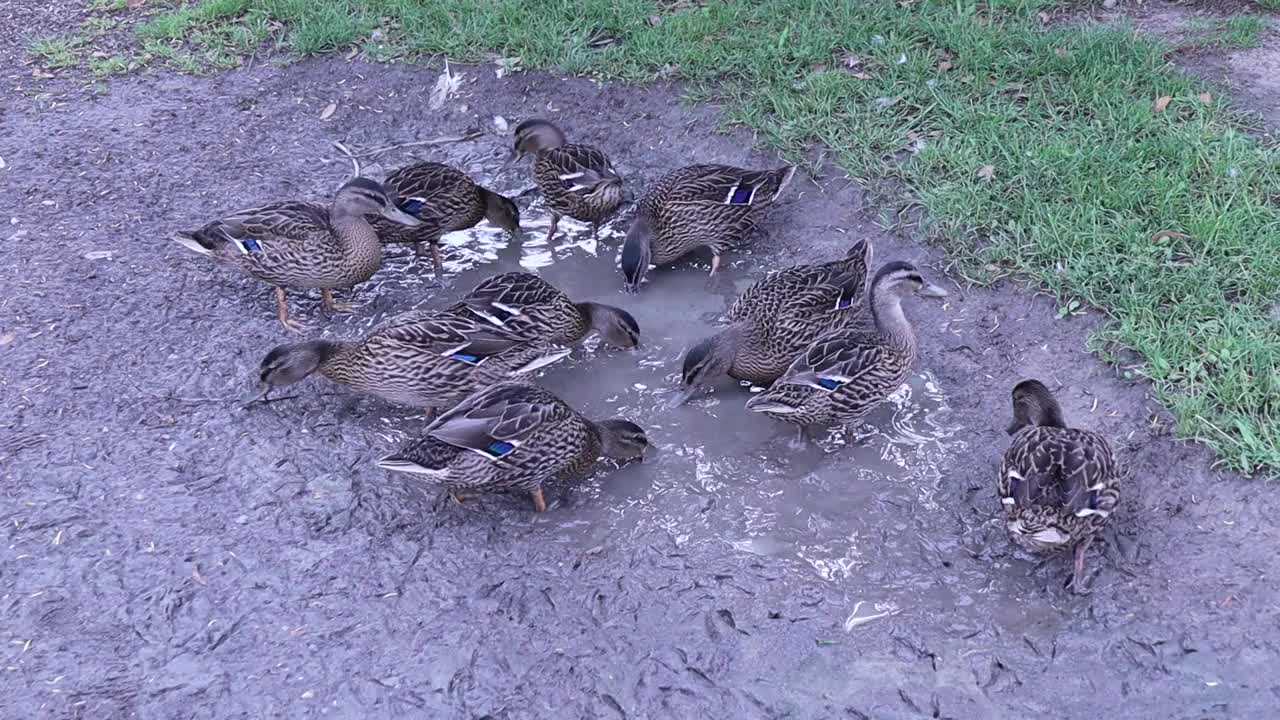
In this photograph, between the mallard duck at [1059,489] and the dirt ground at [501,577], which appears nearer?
the dirt ground at [501,577]

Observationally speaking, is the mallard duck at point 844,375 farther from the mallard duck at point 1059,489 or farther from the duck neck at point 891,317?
the mallard duck at point 1059,489

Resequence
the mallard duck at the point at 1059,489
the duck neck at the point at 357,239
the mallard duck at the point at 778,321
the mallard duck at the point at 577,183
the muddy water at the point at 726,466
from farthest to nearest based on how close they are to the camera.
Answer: the mallard duck at the point at 577,183 → the duck neck at the point at 357,239 → the mallard duck at the point at 778,321 → the muddy water at the point at 726,466 → the mallard duck at the point at 1059,489

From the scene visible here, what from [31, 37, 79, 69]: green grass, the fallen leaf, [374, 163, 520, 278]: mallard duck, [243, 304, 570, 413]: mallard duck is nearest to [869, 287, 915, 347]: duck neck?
[243, 304, 570, 413]: mallard duck

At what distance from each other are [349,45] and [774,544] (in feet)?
19.9

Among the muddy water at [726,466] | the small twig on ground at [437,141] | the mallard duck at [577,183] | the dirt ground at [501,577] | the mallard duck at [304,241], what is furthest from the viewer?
the small twig on ground at [437,141]

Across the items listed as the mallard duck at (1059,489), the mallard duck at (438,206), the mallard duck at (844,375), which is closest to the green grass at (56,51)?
the mallard duck at (438,206)

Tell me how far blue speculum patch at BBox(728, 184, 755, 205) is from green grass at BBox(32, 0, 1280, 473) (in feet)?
2.65

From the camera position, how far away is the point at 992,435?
5691 mm

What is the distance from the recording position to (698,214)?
6.96 metres

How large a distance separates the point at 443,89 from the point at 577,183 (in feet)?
6.92

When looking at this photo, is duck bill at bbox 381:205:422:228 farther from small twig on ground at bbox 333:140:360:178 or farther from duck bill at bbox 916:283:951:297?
duck bill at bbox 916:283:951:297

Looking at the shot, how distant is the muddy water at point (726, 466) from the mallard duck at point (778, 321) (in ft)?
0.66

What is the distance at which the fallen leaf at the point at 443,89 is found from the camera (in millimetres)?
8742

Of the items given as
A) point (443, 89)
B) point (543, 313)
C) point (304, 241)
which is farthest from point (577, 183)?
point (443, 89)
